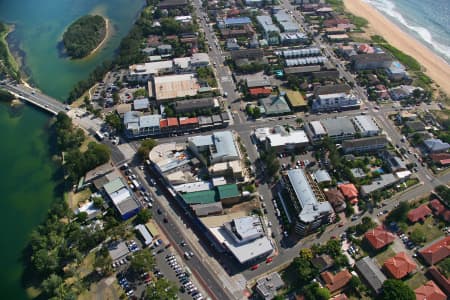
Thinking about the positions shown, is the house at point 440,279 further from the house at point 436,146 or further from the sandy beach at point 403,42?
the sandy beach at point 403,42

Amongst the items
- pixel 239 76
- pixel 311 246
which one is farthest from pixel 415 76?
pixel 311 246

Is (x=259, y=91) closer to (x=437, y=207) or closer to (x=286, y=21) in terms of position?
(x=286, y=21)

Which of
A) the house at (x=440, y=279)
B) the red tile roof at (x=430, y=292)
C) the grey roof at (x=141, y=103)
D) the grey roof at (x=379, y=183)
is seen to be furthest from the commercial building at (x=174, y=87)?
the red tile roof at (x=430, y=292)

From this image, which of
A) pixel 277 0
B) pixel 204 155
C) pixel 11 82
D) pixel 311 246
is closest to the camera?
pixel 311 246

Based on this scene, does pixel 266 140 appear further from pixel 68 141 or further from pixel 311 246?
pixel 68 141

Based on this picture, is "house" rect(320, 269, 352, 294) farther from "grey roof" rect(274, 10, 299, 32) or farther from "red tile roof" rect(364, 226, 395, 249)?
"grey roof" rect(274, 10, 299, 32)
